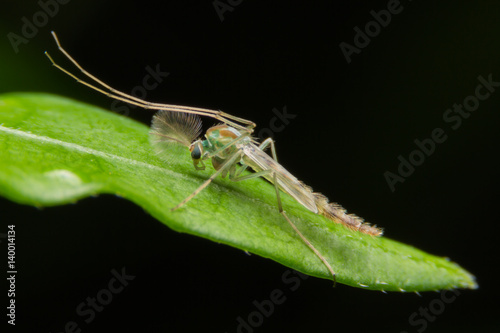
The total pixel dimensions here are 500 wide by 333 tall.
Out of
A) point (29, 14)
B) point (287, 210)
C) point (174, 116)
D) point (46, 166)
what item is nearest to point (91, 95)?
point (29, 14)

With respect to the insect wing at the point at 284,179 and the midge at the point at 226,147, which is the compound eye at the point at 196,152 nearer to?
the midge at the point at 226,147

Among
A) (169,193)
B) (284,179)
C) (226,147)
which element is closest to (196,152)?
(226,147)

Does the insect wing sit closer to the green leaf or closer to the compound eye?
the green leaf

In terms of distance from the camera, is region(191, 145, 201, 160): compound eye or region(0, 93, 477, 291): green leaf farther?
region(191, 145, 201, 160): compound eye

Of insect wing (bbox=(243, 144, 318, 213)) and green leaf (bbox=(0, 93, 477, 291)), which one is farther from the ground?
insect wing (bbox=(243, 144, 318, 213))

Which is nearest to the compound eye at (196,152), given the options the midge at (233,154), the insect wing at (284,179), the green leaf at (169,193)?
the midge at (233,154)

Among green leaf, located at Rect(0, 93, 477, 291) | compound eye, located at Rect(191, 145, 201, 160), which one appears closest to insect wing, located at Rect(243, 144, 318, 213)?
green leaf, located at Rect(0, 93, 477, 291)
